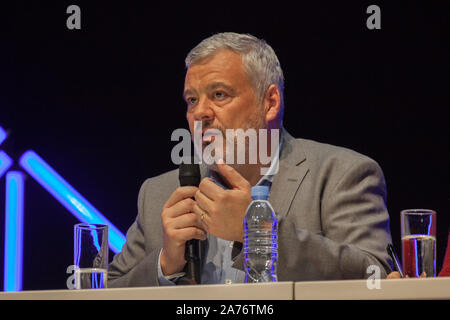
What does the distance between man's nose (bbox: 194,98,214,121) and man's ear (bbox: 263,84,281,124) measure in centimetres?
25

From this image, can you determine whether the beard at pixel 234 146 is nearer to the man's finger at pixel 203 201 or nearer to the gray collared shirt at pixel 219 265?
the gray collared shirt at pixel 219 265

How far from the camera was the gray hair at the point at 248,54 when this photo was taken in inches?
92.7

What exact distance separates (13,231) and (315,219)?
1.85m

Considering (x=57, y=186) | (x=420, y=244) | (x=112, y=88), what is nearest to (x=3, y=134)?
(x=57, y=186)

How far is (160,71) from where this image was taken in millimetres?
3432

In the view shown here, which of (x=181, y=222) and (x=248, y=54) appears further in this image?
(x=248, y=54)

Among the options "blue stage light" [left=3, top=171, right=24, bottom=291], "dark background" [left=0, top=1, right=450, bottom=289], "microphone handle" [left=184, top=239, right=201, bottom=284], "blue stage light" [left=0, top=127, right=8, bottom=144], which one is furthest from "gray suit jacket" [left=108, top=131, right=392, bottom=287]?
"blue stage light" [left=0, top=127, right=8, bottom=144]

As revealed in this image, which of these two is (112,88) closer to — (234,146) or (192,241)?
A: (234,146)

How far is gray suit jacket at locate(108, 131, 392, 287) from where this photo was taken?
1763 mm

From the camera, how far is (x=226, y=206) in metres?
1.69

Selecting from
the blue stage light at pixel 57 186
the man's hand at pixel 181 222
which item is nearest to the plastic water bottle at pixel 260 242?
the man's hand at pixel 181 222

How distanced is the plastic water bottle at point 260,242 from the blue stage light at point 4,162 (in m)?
2.05

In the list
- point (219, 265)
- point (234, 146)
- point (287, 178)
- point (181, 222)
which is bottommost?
point (219, 265)

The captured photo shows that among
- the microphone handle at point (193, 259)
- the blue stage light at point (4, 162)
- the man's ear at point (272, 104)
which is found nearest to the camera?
the microphone handle at point (193, 259)
